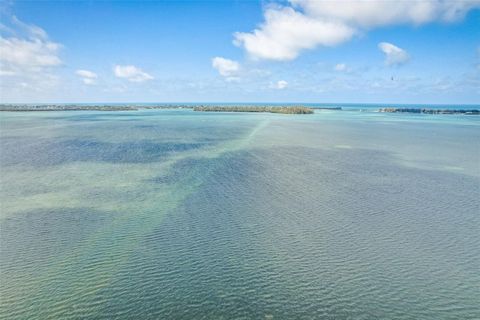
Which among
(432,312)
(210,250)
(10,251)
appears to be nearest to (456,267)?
(432,312)

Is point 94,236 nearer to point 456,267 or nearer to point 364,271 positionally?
point 364,271

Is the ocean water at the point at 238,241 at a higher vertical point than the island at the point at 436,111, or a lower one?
lower

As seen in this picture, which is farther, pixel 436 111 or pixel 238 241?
pixel 436 111

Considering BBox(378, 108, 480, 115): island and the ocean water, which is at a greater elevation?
BBox(378, 108, 480, 115): island

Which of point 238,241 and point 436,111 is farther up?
point 436,111

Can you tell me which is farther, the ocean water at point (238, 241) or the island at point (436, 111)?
the island at point (436, 111)

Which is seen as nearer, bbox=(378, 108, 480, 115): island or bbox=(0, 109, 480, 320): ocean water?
bbox=(0, 109, 480, 320): ocean water

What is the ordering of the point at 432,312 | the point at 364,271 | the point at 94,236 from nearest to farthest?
the point at 432,312 → the point at 364,271 → the point at 94,236

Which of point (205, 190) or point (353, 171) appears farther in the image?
point (353, 171)
